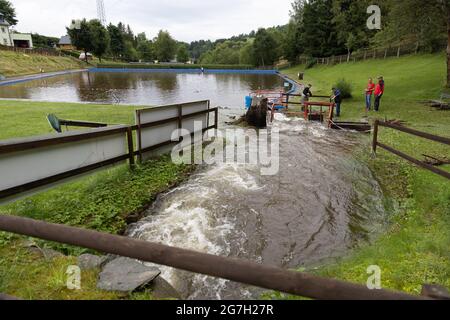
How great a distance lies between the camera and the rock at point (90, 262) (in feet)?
12.6

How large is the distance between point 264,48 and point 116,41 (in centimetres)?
5093

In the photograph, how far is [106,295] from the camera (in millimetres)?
3316

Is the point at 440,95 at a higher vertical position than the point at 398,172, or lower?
higher

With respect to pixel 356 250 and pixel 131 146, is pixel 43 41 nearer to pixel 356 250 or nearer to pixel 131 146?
pixel 131 146

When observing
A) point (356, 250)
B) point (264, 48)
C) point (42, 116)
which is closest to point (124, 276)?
point (356, 250)

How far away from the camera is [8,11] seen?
281 feet

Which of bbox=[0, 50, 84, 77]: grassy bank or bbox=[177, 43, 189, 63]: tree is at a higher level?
bbox=[177, 43, 189, 63]: tree

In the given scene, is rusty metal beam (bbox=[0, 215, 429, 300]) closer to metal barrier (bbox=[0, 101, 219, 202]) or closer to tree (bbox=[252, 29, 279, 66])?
metal barrier (bbox=[0, 101, 219, 202])

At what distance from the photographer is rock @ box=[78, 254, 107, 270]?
384 cm

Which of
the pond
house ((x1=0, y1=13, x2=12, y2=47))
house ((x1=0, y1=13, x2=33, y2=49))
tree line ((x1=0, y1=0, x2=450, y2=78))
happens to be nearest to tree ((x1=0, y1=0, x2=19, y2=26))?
tree line ((x1=0, y1=0, x2=450, y2=78))

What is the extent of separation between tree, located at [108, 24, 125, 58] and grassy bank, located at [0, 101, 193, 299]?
3999 inches
